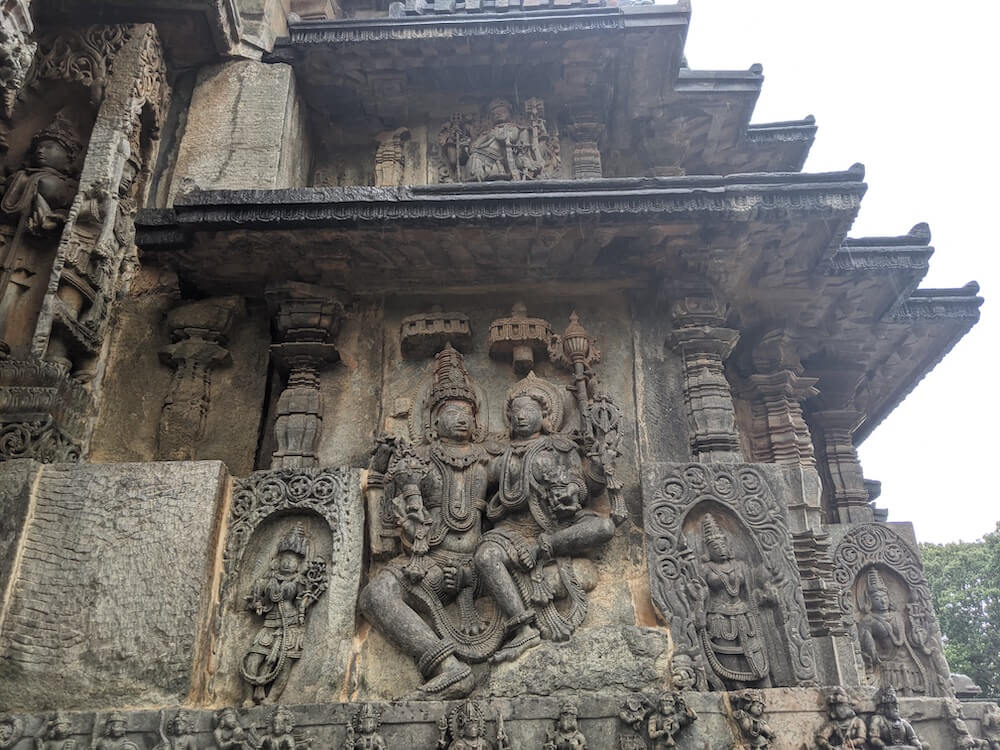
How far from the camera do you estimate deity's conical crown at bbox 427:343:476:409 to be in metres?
5.32

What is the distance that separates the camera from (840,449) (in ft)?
24.3

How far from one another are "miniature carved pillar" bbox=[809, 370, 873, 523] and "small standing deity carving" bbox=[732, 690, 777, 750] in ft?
11.9

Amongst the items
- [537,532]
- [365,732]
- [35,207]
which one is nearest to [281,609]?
[365,732]

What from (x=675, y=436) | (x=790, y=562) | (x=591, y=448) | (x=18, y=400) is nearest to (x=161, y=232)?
(x=18, y=400)

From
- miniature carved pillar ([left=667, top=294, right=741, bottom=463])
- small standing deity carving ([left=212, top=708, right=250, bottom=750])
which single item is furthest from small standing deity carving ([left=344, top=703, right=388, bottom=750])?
miniature carved pillar ([left=667, top=294, right=741, bottom=463])

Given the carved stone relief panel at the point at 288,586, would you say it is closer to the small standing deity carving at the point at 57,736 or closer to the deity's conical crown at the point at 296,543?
the deity's conical crown at the point at 296,543

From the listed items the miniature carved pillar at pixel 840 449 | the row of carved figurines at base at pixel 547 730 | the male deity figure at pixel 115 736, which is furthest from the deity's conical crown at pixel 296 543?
the miniature carved pillar at pixel 840 449

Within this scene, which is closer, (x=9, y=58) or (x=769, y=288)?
(x=9, y=58)

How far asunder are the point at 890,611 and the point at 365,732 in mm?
4722

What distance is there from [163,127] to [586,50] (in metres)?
3.94

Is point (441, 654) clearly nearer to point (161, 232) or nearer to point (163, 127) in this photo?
point (161, 232)

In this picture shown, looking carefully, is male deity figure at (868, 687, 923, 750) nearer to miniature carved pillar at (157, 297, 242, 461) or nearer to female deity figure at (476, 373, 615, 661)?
female deity figure at (476, 373, 615, 661)

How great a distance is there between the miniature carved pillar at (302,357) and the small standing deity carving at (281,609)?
2.28 ft

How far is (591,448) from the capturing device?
196 inches
